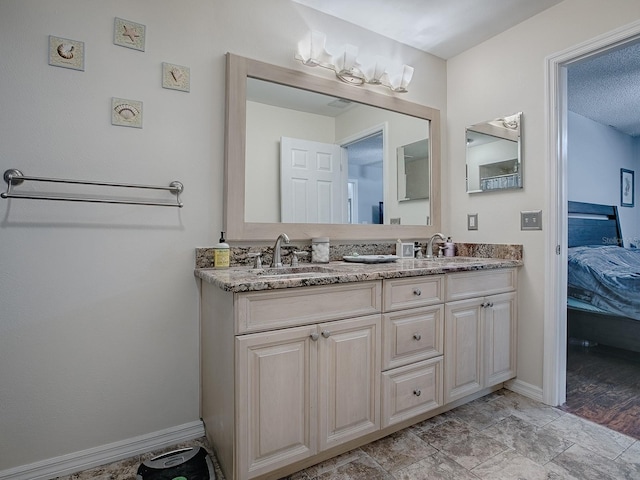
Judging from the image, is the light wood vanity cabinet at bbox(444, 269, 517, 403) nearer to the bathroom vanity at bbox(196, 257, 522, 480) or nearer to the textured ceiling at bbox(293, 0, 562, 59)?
the bathroom vanity at bbox(196, 257, 522, 480)

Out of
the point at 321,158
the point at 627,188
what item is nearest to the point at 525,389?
the point at 321,158

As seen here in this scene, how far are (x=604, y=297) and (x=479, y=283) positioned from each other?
158cm

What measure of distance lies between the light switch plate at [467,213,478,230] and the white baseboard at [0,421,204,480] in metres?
2.08

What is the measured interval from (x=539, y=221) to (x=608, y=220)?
3.16m

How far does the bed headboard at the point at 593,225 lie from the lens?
3.80 metres

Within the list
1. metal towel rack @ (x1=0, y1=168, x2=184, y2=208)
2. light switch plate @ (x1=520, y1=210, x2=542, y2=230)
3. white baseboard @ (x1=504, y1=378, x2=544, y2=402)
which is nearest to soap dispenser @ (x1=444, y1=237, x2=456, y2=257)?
light switch plate @ (x1=520, y1=210, x2=542, y2=230)

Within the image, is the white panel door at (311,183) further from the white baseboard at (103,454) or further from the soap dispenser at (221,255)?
the white baseboard at (103,454)

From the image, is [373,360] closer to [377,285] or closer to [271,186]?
[377,285]

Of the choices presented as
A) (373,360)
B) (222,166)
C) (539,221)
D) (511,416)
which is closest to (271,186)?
(222,166)

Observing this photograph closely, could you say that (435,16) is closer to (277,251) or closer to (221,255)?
(277,251)

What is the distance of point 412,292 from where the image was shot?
1.67 m

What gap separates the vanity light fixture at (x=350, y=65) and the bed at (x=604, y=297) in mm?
2203

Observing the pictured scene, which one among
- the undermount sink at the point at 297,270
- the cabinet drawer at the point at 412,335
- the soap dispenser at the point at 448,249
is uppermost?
the soap dispenser at the point at 448,249

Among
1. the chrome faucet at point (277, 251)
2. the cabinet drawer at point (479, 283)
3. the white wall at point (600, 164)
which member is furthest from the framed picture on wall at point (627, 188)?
the chrome faucet at point (277, 251)
